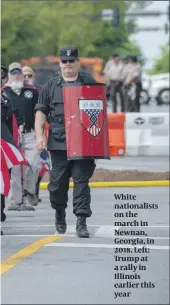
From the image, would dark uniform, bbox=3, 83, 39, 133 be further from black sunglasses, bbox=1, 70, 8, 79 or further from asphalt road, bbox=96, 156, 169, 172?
asphalt road, bbox=96, 156, 169, 172

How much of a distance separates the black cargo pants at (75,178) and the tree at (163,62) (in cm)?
11272

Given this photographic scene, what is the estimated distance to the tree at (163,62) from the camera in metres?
130

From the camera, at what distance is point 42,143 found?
517 inches

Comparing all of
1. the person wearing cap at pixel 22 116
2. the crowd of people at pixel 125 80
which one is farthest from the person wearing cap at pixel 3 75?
the crowd of people at pixel 125 80

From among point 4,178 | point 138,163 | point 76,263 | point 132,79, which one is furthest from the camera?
point 132,79

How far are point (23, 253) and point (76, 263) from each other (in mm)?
873

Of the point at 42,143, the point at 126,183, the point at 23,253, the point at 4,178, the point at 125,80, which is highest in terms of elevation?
the point at 42,143

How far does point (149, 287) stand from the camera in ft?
31.8

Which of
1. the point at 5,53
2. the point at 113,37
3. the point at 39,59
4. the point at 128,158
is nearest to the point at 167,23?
the point at 113,37

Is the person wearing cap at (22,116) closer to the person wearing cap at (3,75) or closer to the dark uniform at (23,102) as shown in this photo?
the dark uniform at (23,102)

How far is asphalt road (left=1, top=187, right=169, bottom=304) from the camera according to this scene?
9.30 meters

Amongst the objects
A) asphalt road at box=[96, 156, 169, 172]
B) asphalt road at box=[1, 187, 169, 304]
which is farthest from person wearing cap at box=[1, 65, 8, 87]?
asphalt road at box=[96, 156, 169, 172]

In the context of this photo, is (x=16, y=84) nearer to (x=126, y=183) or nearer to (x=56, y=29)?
(x=126, y=183)

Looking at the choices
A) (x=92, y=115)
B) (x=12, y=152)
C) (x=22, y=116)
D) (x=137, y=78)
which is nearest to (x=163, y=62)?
(x=137, y=78)
